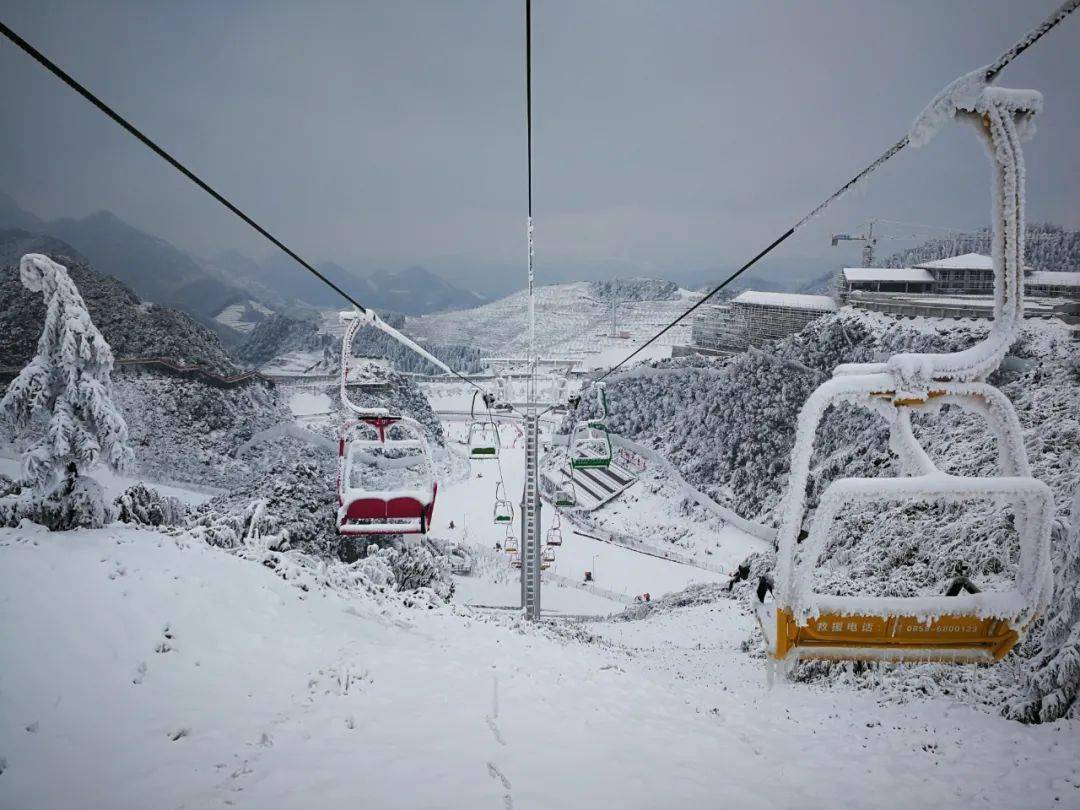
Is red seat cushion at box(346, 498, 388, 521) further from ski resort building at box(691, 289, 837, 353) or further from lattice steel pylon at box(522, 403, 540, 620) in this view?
ski resort building at box(691, 289, 837, 353)

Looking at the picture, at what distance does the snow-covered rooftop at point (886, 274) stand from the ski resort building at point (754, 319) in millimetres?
2256

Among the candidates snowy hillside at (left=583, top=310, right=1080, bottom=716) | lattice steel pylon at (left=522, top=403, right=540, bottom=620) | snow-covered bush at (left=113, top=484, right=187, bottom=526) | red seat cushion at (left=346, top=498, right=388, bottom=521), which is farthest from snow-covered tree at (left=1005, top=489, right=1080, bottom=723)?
snow-covered bush at (left=113, top=484, right=187, bottom=526)

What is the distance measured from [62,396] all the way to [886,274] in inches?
1704

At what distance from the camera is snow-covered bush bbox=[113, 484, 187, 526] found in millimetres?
8562

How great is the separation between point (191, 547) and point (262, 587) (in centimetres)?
170

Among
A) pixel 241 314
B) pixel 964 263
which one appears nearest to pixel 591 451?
pixel 964 263

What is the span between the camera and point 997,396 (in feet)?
8.92

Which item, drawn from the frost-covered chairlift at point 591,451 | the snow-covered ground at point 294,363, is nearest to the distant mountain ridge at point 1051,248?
the frost-covered chairlift at point 591,451

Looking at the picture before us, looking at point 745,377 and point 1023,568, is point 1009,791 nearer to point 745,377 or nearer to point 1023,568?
point 1023,568

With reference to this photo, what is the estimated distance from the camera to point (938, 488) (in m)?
2.43

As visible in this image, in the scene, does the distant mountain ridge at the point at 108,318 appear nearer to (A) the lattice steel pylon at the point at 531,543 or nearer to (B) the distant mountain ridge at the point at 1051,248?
(A) the lattice steel pylon at the point at 531,543

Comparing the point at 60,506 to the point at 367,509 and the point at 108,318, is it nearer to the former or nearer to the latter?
the point at 367,509

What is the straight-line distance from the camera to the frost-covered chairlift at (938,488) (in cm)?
240

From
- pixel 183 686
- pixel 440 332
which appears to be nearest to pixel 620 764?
pixel 183 686
